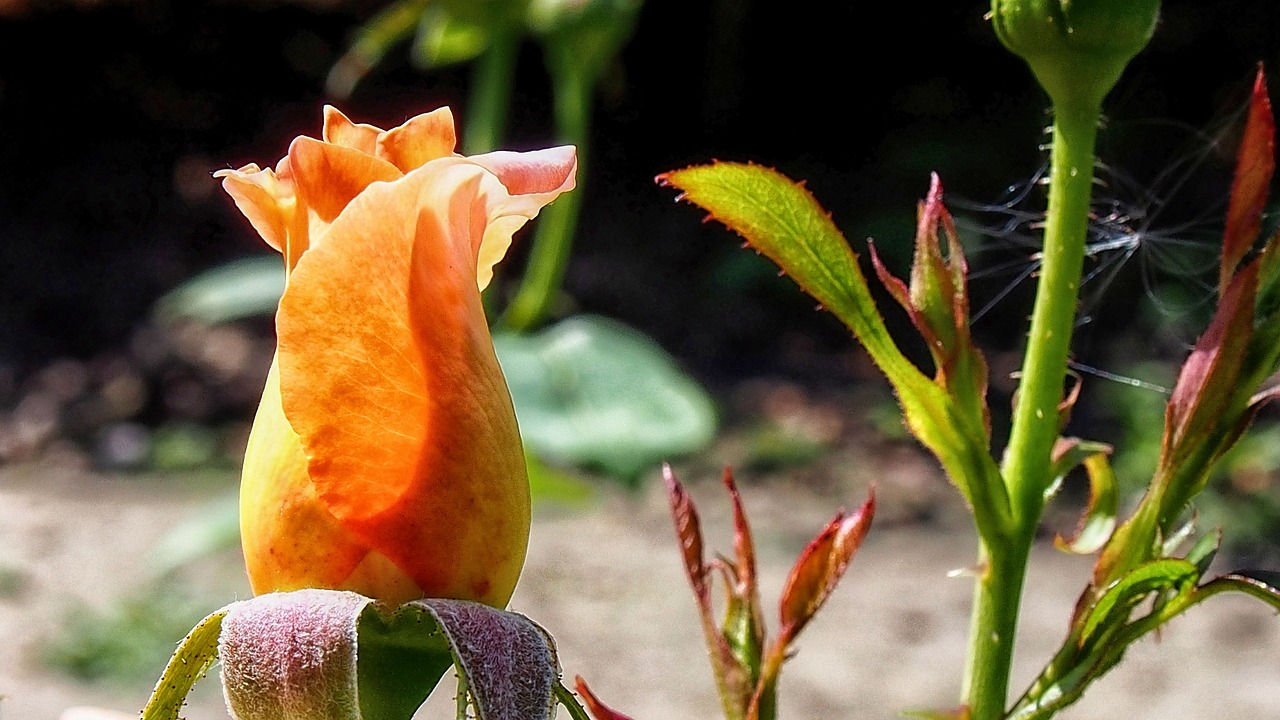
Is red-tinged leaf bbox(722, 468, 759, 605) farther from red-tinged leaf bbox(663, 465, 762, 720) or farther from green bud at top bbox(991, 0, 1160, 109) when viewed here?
green bud at top bbox(991, 0, 1160, 109)

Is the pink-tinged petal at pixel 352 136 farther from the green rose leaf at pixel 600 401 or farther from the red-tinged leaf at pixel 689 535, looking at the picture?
the green rose leaf at pixel 600 401

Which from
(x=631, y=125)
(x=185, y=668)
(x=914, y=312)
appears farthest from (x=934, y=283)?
(x=631, y=125)

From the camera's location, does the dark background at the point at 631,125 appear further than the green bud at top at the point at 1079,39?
Yes

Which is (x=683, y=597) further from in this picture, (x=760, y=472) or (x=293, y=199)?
(x=293, y=199)

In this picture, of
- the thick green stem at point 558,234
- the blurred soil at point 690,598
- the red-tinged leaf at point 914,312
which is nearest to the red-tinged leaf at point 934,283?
the red-tinged leaf at point 914,312

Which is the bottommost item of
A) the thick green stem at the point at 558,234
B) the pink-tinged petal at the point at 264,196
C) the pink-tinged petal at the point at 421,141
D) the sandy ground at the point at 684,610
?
the sandy ground at the point at 684,610

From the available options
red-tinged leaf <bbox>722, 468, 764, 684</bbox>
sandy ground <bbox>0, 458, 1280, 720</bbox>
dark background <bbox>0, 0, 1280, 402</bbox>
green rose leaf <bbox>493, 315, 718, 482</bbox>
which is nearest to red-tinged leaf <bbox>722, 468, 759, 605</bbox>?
red-tinged leaf <bbox>722, 468, 764, 684</bbox>
